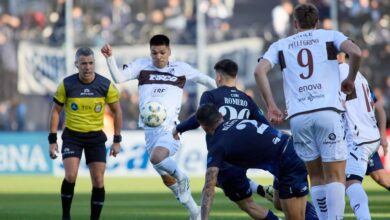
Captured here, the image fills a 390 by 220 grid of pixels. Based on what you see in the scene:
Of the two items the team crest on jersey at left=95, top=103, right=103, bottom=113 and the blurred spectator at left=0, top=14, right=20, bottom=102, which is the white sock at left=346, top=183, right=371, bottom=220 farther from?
the blurred spectator at left=0, top=14, right=20, bottom=102

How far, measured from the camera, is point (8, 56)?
2931cm

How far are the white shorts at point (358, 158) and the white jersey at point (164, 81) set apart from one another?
258 cm

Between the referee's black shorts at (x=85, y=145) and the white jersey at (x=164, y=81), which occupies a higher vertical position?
the white jersey at (x=164, y=81)

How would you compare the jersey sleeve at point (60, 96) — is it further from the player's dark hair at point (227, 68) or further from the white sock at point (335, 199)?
the white sock at point (335, 199)

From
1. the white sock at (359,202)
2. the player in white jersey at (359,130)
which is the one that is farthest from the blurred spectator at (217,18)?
the white sock at (359,202)

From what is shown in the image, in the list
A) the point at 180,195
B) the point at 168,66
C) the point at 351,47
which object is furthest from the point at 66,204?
A: the point at 351,47

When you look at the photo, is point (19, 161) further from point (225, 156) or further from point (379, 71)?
point (225, 156)

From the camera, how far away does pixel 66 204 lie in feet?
44.1

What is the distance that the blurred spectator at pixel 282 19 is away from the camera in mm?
28203

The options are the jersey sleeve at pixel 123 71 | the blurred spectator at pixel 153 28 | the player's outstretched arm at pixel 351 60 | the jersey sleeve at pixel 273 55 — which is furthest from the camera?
the blurred spectator at pixel 153 28

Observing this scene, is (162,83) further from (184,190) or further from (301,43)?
(301,43)

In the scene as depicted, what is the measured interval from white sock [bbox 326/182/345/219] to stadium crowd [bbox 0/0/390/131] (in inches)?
660

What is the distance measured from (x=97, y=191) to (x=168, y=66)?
2.19m

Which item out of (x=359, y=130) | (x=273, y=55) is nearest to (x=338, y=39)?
(x=273, y=55)
